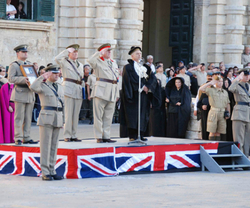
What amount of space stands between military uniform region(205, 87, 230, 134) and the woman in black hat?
110 cm

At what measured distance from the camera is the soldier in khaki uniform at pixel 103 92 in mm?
11203

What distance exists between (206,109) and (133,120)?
244 cm

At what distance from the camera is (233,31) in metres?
21.4

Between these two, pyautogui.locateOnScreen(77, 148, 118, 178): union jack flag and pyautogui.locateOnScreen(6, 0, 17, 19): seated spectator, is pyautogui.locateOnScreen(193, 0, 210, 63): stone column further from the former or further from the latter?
pyautogui.locateOnScreen(77, 148, 118, 178): union jack flag

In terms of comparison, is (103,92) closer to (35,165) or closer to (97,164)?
(97,164)

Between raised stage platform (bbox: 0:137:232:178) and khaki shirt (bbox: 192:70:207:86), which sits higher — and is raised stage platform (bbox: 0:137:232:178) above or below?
below

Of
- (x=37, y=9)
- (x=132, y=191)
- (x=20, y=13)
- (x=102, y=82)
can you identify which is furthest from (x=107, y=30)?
(x=132, y=191)

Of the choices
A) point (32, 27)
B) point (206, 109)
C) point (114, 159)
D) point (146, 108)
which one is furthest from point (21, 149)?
point (32, 27)

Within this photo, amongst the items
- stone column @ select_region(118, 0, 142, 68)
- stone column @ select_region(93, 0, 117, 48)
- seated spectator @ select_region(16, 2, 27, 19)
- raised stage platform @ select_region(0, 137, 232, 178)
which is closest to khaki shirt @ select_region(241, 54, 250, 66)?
stone column @ select_region(118, 0, 142, 68)

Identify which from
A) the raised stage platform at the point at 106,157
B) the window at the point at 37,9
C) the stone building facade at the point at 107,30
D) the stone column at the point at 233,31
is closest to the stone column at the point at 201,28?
the stone building facade at the point at 107,30

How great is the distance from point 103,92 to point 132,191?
258cm

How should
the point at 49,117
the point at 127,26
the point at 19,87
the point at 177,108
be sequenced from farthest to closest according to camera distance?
1. the point at 127,26
2. the point at 177,108
3. the point at 19,87
4. the point at 49,117

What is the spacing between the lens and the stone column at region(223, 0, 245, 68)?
21.4 meters

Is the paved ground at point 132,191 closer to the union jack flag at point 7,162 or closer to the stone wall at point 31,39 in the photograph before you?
the union jack flag at point 7,162
